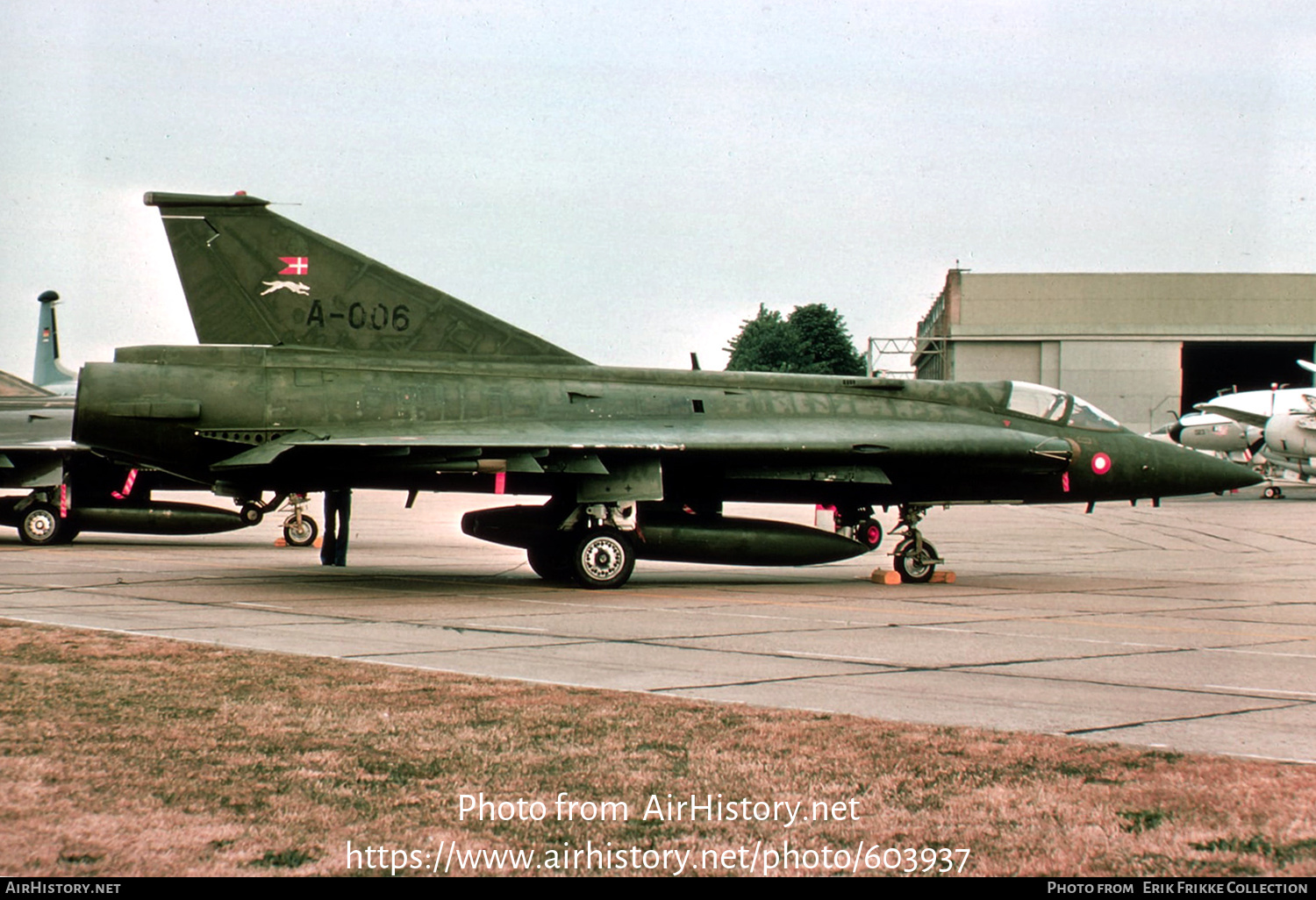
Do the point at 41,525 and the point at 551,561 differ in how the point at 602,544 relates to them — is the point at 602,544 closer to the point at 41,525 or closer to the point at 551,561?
the point at 551,561

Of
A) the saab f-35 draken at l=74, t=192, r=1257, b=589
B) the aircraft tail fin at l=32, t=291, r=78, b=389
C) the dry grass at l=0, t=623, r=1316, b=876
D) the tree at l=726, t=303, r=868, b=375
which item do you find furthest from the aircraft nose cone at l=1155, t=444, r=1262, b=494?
the tree at l=726, t=303, r=868, b=375

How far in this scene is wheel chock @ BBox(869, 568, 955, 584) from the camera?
15.4 meters

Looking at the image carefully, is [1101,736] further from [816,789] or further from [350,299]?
[350,299]

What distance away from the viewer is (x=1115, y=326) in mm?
59500

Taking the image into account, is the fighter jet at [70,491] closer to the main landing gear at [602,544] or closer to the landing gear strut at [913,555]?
the main landing gear at [602,544]

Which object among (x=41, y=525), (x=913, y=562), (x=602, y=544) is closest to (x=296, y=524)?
(x=41, y=525)

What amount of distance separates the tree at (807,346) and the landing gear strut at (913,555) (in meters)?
70.4

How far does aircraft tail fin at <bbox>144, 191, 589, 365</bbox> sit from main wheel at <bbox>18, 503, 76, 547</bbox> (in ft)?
29.2

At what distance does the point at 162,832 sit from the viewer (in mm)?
4176

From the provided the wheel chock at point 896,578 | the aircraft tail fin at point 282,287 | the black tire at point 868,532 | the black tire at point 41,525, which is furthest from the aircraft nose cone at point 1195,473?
the black tire at point 41,525

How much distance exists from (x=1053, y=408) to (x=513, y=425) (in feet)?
23.1

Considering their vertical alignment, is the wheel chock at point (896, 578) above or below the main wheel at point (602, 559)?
below

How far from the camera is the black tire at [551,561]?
1467 cm

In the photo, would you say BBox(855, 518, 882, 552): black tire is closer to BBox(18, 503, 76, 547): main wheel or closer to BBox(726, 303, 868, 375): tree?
BBox(18, 503, 76, 547): main wheel
